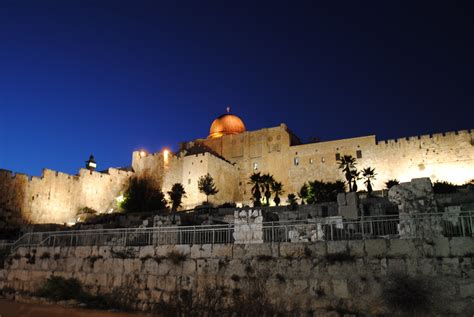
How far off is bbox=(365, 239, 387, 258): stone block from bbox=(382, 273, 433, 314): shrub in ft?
1.91

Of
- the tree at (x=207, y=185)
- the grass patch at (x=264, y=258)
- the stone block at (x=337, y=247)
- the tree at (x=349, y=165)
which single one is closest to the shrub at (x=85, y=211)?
the tree at (x=207, y=185)

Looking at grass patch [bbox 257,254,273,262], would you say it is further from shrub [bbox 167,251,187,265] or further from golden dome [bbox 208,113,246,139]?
golden dome [bbox 208,113,246,139]

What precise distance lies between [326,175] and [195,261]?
39911 mm

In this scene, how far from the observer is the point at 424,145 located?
4431 centimetres

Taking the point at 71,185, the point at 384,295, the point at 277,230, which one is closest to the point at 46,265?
the point at 277,230

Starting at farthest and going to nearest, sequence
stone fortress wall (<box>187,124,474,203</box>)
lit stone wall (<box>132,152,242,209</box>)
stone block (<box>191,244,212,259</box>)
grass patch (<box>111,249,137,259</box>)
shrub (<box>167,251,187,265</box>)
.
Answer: lit stone wall (<box>132,152,242,209</box>) < stone fortress wall (<box>187,124,474,203</box>) < grass patch (<box>111,249,137,259</box>) < shrub (<box>167,251,187,265</box>) < stone block (<box>191,244,212,259</box>)

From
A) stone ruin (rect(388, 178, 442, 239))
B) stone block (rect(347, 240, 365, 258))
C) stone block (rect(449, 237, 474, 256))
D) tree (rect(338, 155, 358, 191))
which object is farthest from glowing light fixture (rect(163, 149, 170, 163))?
stone block (rect(449, 237, 474, 256))

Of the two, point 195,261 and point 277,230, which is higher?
point 277,230

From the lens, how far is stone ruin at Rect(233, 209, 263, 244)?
10.7 metres

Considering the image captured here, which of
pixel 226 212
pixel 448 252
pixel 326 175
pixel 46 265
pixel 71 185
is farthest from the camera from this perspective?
pixel 326 175

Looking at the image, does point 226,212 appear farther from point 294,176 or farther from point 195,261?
point 294,176

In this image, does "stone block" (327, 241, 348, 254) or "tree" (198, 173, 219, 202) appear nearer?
"stone block" (327, 241, 348, 254)

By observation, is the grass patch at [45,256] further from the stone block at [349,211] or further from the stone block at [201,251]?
the stone block at [349,211]

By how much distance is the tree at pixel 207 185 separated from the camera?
46091mm
